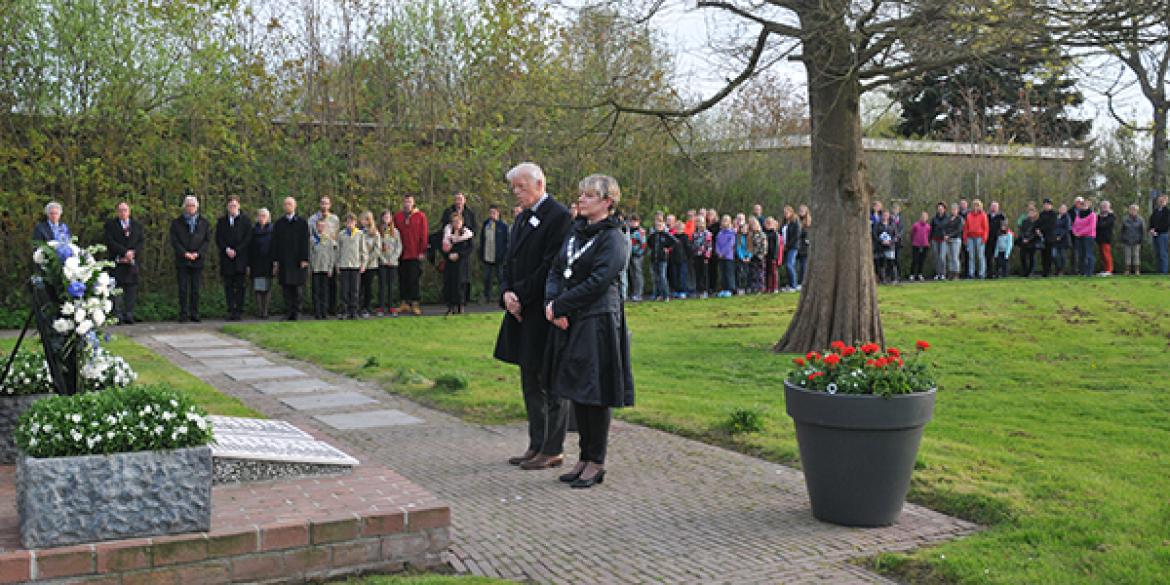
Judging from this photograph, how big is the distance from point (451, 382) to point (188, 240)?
986 centimetres

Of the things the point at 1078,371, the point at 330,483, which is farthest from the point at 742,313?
the point at 330,483

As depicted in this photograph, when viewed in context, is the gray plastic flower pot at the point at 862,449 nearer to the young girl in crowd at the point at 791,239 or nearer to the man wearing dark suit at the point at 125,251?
the man wearing dark suit at the point at 125,251

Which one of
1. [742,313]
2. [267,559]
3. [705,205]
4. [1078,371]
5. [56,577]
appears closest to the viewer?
[56,577]

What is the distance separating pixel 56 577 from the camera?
176 inches

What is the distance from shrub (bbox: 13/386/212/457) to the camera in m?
4.67

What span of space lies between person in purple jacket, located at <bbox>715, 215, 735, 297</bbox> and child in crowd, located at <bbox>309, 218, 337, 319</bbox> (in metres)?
9.40

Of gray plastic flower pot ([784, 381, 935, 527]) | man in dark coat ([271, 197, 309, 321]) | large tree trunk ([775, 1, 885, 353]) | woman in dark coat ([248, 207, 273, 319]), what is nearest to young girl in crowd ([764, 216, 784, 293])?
large tree trunk ([775, 1, 885, 353])

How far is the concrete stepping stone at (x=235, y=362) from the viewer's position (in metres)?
13.0

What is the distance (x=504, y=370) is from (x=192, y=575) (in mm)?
8079

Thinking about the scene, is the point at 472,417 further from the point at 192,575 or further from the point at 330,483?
the point at 192,575

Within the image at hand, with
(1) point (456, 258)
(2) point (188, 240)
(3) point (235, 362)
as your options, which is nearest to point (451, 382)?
(3) point (235, 362)

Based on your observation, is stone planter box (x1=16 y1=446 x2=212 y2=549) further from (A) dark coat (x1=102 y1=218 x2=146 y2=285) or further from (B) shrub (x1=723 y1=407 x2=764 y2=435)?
(A) dark coat (x1=102 y1=218 x2=146 y2=285)

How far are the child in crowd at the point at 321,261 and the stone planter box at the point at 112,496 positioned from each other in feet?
49.4

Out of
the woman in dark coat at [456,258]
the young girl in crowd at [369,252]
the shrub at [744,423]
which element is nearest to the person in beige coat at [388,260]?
the young girl in crowd at [369,252]
